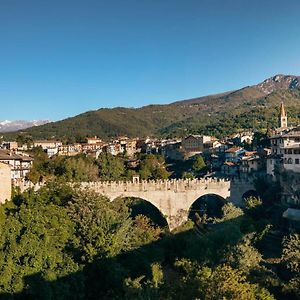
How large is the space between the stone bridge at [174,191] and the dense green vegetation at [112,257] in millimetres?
4112

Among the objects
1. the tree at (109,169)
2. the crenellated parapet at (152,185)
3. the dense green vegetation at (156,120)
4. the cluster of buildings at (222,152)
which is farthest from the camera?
the dense green vegetation at (156,120)

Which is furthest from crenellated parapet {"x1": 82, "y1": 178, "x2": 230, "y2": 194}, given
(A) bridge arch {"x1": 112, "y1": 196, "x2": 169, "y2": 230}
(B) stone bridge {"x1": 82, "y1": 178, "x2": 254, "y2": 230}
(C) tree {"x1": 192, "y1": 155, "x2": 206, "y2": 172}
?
(C) tree {"x1": 192, "y1": 155, "x2": 206, "y2": 172}

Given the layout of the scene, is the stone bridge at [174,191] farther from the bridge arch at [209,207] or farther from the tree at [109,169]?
the tree at [109,169]

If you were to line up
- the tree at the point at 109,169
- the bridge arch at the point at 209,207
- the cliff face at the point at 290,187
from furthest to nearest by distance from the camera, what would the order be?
the tree at the point at 109,169
the bridge arch at the point at 209,207
the cliff face at the point at 290,187

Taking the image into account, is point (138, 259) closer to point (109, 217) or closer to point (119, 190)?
point (109, 217)

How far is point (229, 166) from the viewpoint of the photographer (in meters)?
41.8

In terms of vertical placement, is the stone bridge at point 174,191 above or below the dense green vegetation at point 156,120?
below

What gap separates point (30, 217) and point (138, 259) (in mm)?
5594

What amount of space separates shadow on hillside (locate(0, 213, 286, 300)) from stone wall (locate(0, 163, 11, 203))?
6173 millimetres

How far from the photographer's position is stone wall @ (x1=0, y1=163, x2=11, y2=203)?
21.4 meters

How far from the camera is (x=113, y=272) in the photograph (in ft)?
60.0

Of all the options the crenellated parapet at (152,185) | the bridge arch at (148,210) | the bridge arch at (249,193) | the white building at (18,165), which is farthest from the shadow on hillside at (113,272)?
the white building at (18,165)

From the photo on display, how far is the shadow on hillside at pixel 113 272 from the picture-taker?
52.3ft

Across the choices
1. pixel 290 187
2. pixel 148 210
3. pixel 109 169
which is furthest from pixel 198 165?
pixel 290 187
